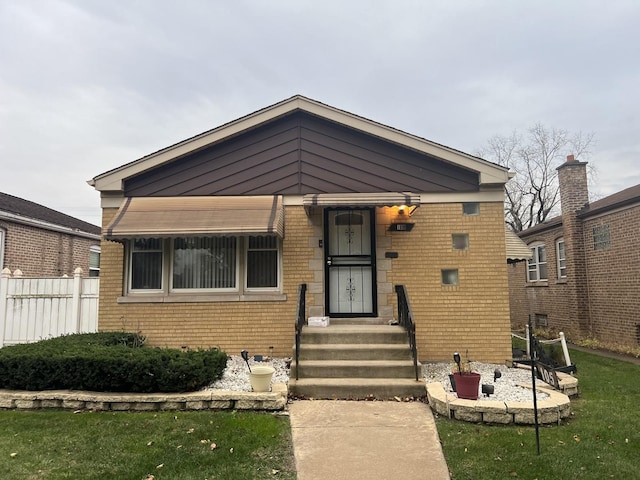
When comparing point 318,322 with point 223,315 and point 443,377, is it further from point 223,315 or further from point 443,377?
point 443,377

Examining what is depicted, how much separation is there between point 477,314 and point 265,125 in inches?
225

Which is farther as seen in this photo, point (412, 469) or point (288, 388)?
point (288, 388)

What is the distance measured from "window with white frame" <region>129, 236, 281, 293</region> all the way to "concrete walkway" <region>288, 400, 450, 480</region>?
10.7ft

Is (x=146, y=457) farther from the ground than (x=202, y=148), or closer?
closer

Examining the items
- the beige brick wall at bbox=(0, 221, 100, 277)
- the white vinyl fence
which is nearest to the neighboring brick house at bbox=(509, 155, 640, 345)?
the white vinyl fence

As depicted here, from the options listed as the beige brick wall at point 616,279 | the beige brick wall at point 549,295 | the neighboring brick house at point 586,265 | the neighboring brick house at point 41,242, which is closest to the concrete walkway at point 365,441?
the neighboring brick house at point 586,265

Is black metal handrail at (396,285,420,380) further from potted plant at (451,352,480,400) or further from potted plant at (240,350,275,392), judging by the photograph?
potted plant at (240,350,275,392)

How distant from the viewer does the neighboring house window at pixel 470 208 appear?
872 centimetres

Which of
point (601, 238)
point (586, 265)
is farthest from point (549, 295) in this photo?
point (601, 238)

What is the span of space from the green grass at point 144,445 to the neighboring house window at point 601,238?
1221cm

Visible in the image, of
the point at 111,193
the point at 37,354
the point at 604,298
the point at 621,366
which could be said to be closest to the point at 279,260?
the point at 111,193

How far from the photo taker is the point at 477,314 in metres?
8.45

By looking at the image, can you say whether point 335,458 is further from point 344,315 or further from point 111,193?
point 111,193

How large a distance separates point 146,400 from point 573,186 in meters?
14.6
